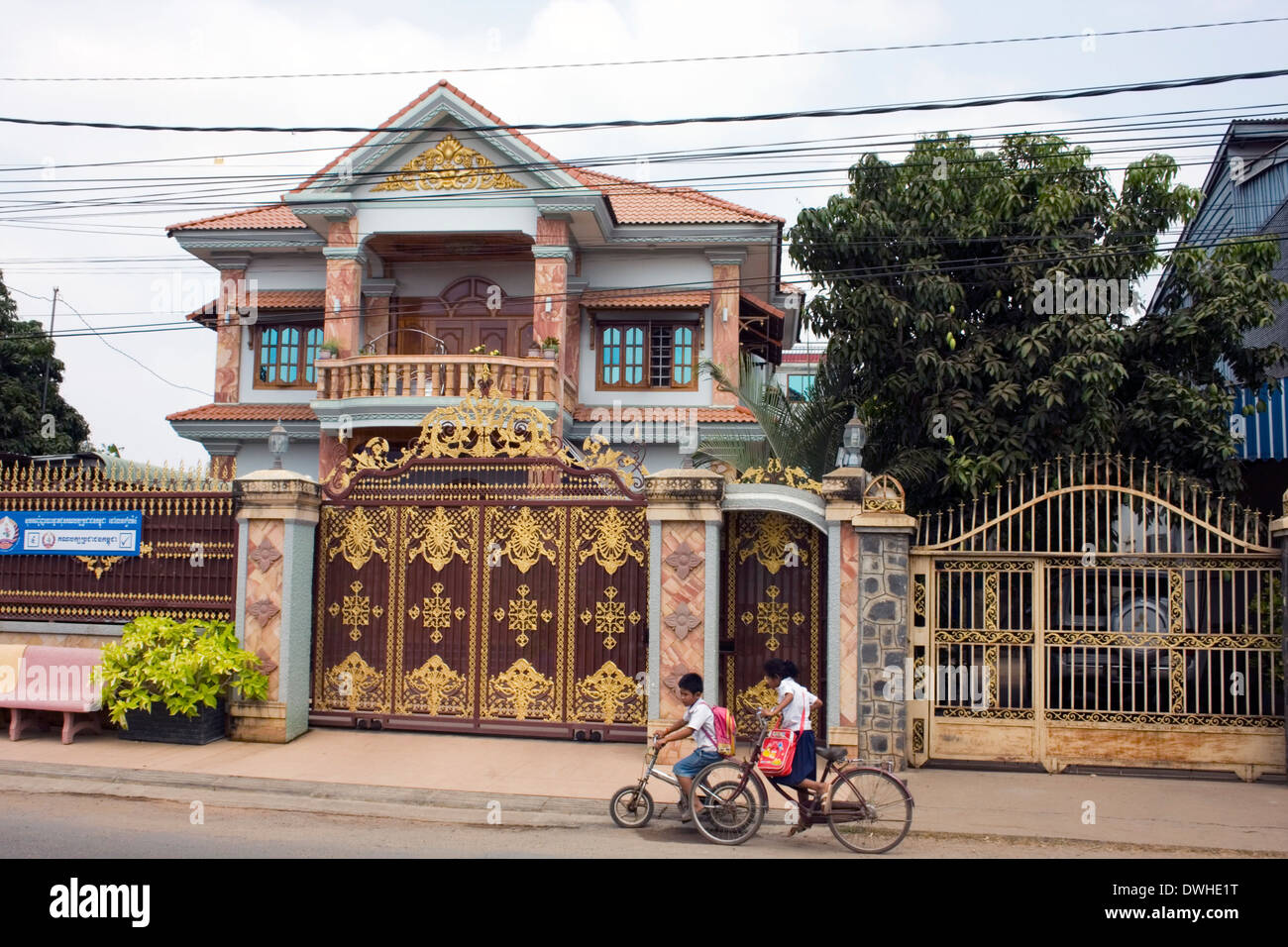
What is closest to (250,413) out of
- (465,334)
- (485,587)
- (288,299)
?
(288,299)

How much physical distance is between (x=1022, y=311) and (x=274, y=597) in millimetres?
9613

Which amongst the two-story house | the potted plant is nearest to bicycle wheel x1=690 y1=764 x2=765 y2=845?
the potted plant

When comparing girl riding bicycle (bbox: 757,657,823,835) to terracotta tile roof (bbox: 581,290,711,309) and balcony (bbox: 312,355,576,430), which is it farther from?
terracotta tile roof (bbox: 581,290,711,309)

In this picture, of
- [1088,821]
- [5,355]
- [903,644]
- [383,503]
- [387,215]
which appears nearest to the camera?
[1088,821]

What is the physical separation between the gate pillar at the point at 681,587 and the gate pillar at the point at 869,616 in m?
1.11

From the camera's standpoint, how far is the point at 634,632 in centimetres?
1062

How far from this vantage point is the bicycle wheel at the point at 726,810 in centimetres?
750

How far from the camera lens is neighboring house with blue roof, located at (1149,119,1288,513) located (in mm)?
15086

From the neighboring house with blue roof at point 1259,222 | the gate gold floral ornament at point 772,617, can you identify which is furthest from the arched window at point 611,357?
the gate gold floral ornament at point 772,617

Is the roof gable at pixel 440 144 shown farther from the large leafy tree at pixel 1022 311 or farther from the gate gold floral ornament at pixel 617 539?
the gate gold floral ornament at pixel 617 539

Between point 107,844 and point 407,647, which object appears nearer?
point 107,844

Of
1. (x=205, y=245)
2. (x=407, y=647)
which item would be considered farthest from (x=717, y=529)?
(x=205, y=245)

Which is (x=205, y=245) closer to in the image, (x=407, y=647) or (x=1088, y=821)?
(x=407, y=647)

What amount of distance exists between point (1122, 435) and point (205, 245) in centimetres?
1659
